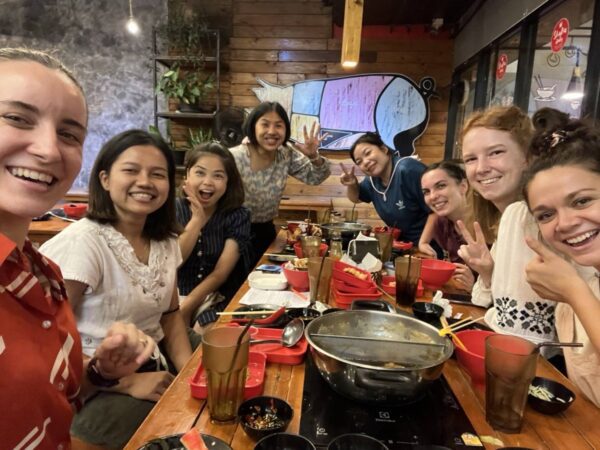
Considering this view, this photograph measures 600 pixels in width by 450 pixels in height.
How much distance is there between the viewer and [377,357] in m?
1.05

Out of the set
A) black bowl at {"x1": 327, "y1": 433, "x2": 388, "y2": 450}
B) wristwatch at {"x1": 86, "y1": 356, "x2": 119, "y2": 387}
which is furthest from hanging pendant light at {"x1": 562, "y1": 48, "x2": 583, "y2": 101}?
wristwatch at {"x1": 86, "y1": 356, "x2": 119, "y2": 387}

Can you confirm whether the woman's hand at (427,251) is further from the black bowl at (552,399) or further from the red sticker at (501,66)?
the red sticker at (501,66)

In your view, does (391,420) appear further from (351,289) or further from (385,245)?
(385,245)

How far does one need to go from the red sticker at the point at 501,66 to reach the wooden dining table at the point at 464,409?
3.37 m

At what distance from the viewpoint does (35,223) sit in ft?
10.6

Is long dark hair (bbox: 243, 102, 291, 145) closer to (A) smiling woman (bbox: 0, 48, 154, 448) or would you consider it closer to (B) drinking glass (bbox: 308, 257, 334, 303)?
(B) drinking glass (bbox: 308, 257, 334, 303)

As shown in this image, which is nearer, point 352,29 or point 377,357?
point 377,357

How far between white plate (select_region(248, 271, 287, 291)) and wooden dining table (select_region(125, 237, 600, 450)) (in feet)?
2.29

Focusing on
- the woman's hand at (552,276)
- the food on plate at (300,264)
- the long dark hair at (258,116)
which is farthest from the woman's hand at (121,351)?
the long dark hair at (258,116)

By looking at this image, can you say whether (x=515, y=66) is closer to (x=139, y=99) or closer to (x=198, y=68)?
(x=198, y=68)

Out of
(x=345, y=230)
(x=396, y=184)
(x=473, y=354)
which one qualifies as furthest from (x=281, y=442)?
(x=396, y=184)

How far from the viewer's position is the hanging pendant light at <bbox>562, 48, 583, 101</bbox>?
2613mm

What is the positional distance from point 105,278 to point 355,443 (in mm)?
1104

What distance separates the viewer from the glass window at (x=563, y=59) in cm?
258
